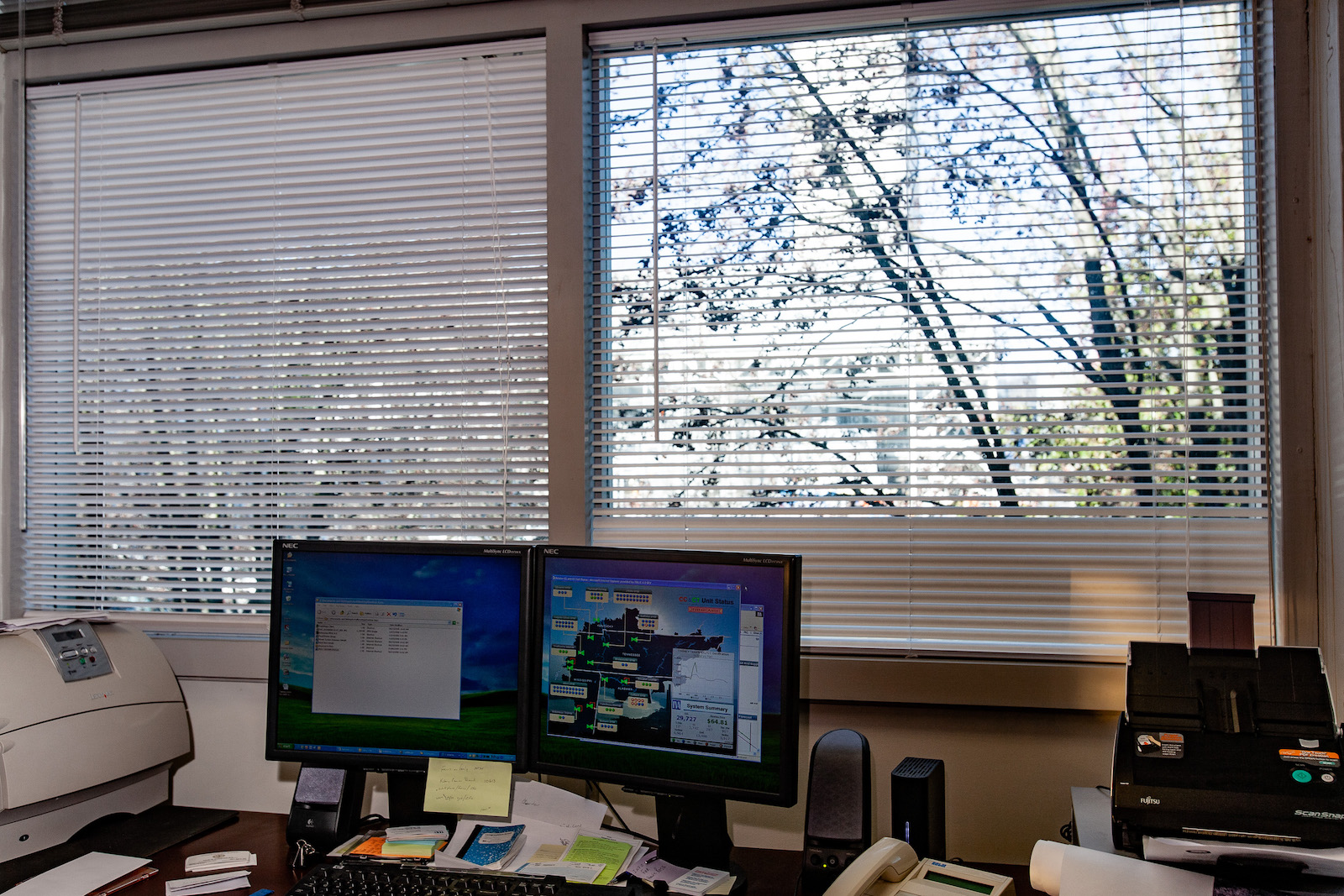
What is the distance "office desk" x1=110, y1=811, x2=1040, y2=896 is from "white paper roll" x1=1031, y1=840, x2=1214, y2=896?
14.5 inches

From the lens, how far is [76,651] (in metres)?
1.82

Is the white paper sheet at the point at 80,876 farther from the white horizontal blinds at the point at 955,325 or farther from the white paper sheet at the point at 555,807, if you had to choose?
the white horizontal blinds at the point at 955,325

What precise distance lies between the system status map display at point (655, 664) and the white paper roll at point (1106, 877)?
1.49 ft

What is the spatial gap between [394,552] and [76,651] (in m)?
0.77

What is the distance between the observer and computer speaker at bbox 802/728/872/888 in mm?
1424

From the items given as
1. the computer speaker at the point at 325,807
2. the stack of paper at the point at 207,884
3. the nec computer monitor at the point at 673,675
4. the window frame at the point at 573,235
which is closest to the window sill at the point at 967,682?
the window frame at the point at 573,235

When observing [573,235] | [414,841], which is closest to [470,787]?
[414,841]

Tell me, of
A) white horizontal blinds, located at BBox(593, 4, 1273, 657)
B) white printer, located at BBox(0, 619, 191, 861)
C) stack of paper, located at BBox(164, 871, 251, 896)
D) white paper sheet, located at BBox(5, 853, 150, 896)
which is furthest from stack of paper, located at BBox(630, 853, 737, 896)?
white printer, located at BBox(0, 619, 191, 861)

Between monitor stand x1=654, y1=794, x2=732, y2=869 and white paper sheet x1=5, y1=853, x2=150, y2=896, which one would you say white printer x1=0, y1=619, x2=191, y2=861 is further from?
monitor stand x1=654, y1=794, x2=732, y2=869

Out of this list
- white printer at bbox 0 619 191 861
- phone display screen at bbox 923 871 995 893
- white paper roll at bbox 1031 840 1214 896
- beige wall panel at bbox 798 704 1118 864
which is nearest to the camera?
white paper roll at bbox 1031 840 1214 896

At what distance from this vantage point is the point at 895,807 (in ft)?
4.84

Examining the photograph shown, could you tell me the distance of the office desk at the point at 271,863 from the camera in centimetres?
153

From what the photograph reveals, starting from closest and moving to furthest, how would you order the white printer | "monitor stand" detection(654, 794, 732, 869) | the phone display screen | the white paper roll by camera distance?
the white paper roll → the phone display screen → "monitor stand" detection(654, 794, 732, 869) → the white printer

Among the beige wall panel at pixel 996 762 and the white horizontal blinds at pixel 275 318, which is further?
the white horizontal blinds at pixel 275 318
